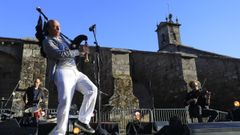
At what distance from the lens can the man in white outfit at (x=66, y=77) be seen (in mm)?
3367

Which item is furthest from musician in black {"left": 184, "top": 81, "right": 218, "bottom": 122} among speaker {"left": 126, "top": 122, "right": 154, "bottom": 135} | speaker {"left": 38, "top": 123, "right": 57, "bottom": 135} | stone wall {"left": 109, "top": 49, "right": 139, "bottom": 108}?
stone wall {"left": 109, "top": 49, "right": 139, "bottom": 108}

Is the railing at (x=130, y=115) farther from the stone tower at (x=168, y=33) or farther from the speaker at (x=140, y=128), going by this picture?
the stone tower at (x=168, y=33)

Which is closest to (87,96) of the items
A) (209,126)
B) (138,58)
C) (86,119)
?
(86,119)

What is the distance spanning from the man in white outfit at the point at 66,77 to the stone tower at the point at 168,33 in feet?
126

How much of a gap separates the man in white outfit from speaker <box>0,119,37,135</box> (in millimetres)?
564

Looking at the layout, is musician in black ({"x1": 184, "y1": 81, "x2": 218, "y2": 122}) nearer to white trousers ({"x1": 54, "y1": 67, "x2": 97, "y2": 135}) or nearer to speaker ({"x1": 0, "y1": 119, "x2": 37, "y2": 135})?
white trousers ({"x1": 54, "y1": 67, "x2": 97, "y2": 135})

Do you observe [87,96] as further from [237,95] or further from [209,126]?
[237,95]

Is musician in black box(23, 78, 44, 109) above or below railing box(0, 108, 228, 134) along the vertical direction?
above

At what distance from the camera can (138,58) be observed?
1891 centimetres

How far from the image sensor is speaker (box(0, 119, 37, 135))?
3586mm

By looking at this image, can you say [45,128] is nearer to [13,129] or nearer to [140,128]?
[13,129]

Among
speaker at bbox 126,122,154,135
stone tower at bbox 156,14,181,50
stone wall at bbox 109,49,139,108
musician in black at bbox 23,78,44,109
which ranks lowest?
speaker at bbox 126,122,154,135

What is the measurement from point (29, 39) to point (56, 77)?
12498mm

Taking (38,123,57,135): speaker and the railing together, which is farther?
the railing
